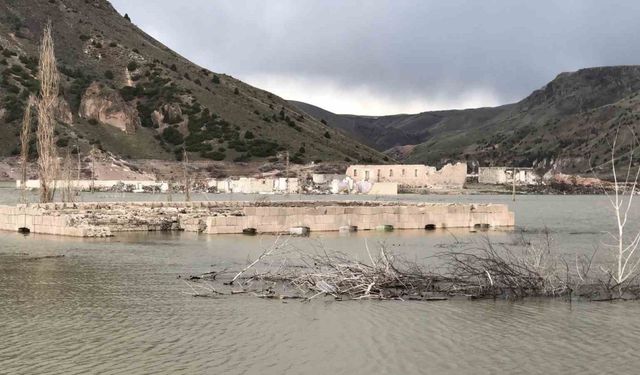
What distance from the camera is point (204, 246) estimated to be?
2384 cm

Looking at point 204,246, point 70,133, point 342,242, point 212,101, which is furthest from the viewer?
point 212,101

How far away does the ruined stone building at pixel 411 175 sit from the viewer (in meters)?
98.8

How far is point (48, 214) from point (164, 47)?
11929 cm

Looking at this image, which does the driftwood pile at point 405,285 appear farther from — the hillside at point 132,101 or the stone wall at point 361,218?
the hillside at point 132,101

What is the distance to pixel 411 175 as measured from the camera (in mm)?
103250

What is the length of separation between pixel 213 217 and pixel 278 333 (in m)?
17.8

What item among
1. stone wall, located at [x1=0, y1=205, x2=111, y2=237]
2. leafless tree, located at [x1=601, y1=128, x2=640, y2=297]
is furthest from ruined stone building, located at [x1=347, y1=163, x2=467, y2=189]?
stone wall, located at [x1=0, y1=205, x2=111, y2=237]

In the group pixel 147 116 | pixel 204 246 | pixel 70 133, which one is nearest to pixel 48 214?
pixel 204 246

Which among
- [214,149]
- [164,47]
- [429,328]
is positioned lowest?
[429,328]

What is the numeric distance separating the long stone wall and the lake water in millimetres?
10831

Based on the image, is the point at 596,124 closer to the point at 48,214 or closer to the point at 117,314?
the point at 48,214

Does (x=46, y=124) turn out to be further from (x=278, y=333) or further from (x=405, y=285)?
(x=278, y=333)

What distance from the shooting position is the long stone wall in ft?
89.6

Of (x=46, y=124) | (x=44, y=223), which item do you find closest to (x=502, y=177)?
(x=46, y=124)
